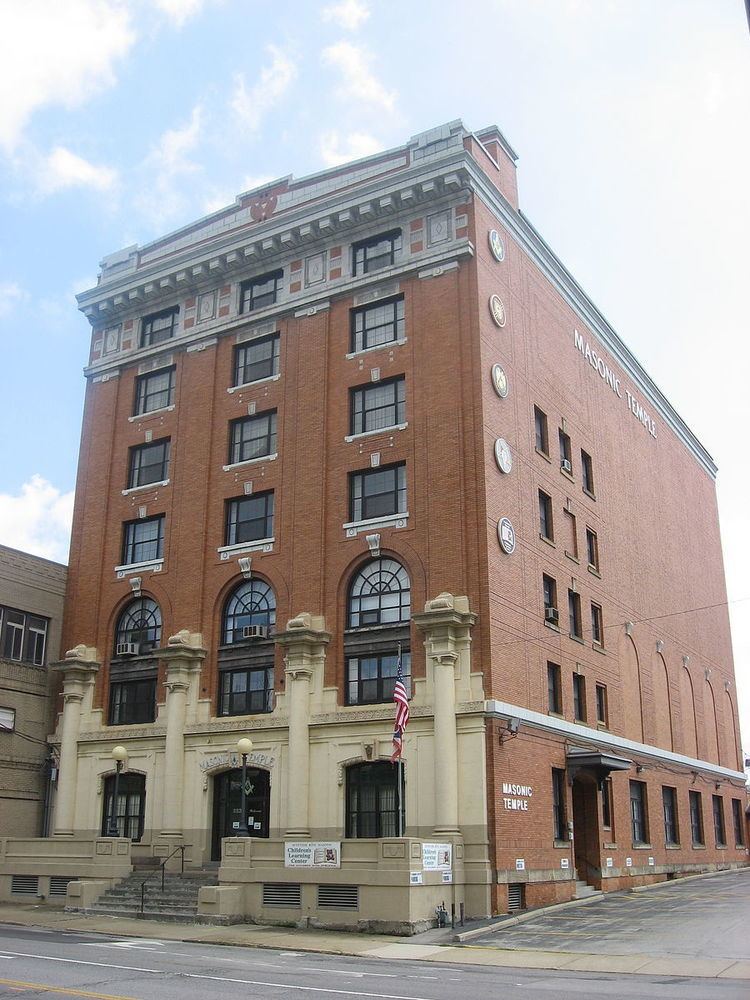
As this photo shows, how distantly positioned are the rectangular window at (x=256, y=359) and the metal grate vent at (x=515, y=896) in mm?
20708

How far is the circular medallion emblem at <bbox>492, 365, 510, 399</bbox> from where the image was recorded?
36.8 metres

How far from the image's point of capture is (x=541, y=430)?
41281 mm

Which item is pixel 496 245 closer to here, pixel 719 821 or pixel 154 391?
pixel 154 391

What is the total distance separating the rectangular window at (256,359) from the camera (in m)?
41.4

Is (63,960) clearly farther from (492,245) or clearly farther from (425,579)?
(492,245)

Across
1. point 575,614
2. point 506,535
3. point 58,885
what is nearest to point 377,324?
point 506,535

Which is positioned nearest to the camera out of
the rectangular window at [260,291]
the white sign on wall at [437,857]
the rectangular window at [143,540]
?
the white sign on wall at [437,857]

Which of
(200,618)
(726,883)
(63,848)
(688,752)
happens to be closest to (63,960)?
(63,848)

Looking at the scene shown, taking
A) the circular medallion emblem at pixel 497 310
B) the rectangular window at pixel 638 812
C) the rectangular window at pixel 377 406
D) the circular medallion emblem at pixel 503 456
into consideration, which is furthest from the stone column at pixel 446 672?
the rectangular window at pixel 638 812

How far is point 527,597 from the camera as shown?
1417 inches

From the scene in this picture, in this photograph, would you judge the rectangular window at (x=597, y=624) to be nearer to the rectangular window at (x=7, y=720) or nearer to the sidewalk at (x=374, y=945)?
the sidewalk at (x=374, y=945)

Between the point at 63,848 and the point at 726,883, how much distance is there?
2633 centimetres

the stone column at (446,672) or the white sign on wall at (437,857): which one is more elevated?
the stone column at (446,672)

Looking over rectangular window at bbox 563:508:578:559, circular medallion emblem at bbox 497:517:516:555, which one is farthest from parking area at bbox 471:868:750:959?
rectangular window at bbox 563:508:578:559
